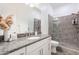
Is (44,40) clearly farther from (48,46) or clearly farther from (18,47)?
(18,47)

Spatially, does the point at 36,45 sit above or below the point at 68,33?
below

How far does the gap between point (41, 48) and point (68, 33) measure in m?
0.48

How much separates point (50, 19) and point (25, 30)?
464 mm

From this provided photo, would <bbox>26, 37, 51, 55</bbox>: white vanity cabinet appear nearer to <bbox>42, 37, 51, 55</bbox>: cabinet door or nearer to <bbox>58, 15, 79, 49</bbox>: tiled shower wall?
<bbox>42, 37, 51, 55</bbox>: cabinet door

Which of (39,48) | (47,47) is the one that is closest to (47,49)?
(47,47)

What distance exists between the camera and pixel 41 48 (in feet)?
5.76

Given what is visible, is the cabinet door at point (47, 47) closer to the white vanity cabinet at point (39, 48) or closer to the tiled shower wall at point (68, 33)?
the white vanity cabinet at point (39, 48)

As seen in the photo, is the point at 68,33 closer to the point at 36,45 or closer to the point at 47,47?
the point at 47,47

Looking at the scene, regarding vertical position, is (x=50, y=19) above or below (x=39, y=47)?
above

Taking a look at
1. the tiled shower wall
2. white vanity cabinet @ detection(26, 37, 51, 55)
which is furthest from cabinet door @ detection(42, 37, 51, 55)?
the tiled shower wall

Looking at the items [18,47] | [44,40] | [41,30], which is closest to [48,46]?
[44,40]

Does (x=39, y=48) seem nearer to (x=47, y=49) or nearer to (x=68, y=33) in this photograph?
(x=47, y=49)

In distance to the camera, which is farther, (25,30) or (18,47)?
(25,30)

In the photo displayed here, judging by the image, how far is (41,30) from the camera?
182 centimetres
